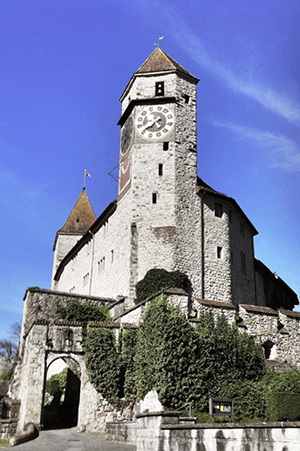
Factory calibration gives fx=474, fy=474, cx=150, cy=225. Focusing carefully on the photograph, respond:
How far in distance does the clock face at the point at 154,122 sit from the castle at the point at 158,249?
0.07 meters

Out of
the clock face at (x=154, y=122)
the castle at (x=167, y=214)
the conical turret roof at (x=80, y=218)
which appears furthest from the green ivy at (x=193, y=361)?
the conical turret roof at (x=80, y=218)

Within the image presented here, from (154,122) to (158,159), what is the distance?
287 cm

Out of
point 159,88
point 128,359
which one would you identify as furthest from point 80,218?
point 128,359

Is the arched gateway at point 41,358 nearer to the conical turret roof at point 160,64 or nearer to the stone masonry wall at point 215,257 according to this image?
the stone masonry wall at point 215,257

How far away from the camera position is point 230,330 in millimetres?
23922

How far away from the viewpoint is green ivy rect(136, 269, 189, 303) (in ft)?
88.2

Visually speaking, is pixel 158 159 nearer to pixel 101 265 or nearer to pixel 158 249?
pixel 158 249

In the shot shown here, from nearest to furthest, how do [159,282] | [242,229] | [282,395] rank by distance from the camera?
[282,395] < [159,282] < [242,229]

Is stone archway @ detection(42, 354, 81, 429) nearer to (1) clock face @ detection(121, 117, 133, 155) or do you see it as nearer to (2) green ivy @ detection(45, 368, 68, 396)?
(2) green ivy @ detection(45, 368, 68, 396)

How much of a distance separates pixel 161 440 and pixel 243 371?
11.2m


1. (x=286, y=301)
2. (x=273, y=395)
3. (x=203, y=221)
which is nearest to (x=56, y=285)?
(x=286, y=301)

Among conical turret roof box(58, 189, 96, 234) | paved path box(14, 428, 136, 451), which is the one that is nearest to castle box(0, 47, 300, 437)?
paved path box(14, 428, 136, 451)

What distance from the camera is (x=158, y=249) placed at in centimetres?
2834

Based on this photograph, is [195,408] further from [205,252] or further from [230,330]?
[205,252]
